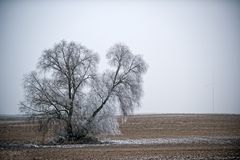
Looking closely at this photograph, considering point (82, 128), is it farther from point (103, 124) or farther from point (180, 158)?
point (180, 158)

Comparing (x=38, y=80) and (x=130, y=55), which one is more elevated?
(x=130, y=55)

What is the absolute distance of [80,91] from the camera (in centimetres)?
3844

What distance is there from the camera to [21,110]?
119 feet

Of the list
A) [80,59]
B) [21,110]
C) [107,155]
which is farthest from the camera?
[80,59]

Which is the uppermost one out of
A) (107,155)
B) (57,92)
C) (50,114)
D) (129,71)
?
(129,71)

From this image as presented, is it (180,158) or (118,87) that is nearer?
(180,158)

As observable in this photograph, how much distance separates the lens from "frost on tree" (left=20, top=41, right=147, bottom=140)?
3703 centimetres

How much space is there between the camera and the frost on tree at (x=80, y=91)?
37.0 metres

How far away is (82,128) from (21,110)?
691 cm

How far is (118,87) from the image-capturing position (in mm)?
39281

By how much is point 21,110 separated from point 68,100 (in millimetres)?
5126

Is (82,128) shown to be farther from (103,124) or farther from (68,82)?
(68,82)

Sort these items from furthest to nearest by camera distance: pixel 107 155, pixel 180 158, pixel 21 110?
1. pixel 21 110
2. pixel 107 155
3. pixel 180 158

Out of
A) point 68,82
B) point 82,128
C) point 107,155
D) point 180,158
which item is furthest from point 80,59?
point 180,158
